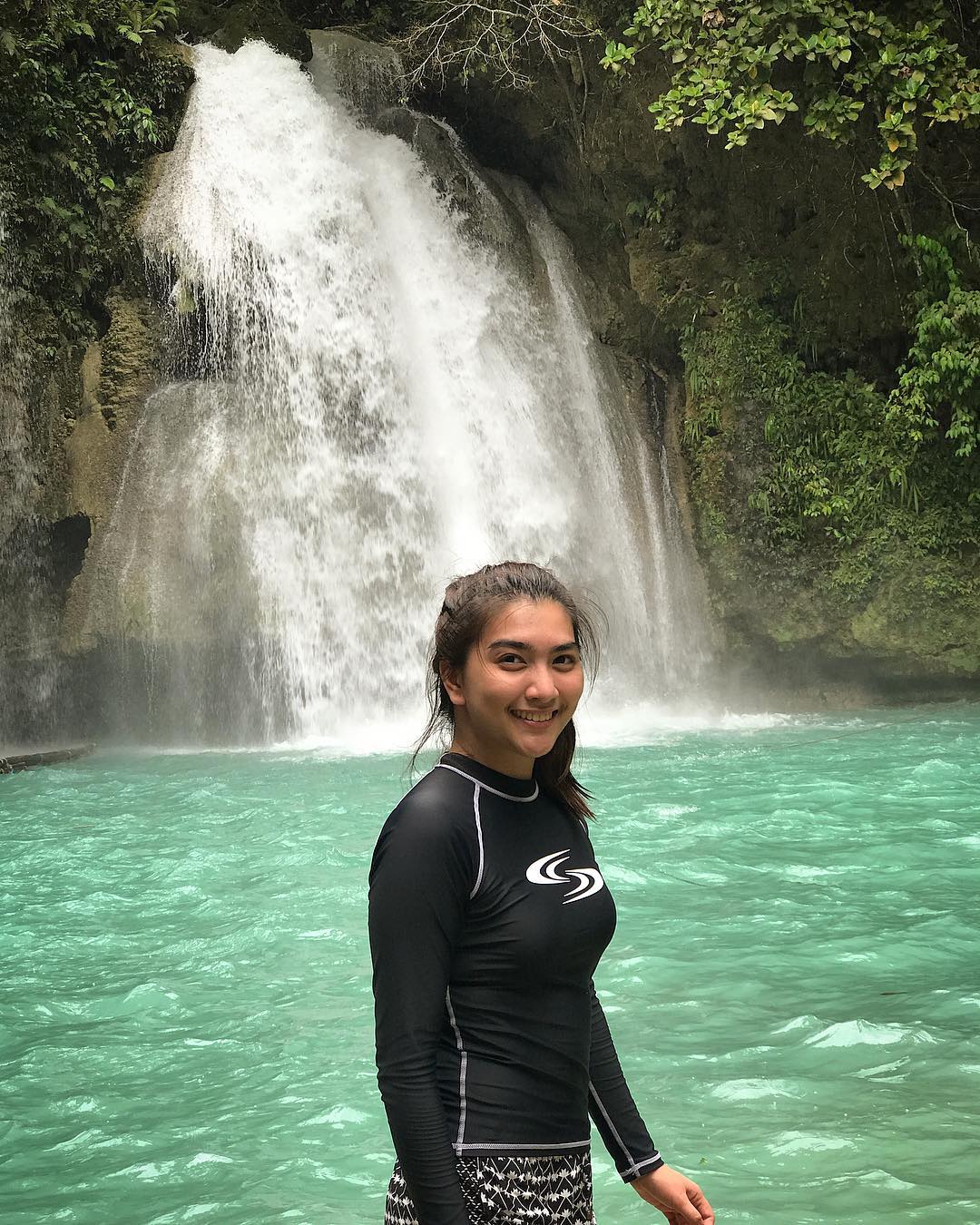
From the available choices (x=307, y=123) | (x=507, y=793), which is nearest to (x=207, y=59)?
(x=307, y=123)

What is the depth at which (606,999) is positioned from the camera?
4.74m

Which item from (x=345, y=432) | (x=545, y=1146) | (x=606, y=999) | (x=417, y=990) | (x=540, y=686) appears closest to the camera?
(x=417, y=990)

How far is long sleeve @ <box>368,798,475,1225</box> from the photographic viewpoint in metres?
1.78

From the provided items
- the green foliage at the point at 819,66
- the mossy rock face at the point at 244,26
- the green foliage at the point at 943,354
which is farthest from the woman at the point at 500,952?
the mossy rock face at the point at 244,26

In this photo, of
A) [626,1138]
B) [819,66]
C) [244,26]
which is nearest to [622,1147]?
[626,1138]

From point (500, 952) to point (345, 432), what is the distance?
11638mm

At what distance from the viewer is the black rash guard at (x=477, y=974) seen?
1.81 meters

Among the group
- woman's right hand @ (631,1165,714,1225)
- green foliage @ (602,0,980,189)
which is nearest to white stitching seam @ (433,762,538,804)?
woman's right hand @ (631,1165,714,1225)

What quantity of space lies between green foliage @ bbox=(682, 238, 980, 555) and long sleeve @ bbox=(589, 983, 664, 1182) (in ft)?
35.7

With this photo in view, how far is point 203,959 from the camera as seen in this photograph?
18.1ft

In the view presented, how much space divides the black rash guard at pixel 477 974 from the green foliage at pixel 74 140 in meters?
12.5

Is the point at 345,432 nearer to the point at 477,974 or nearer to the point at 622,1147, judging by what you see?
the point at 622,1147

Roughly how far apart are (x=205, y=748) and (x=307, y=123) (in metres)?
7.18

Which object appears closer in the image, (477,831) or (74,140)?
(477,831)
